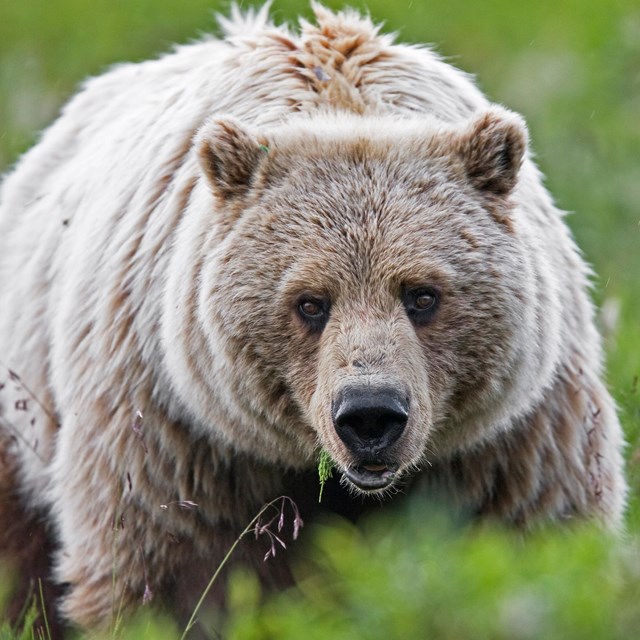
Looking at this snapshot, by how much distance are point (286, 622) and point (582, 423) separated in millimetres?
2513

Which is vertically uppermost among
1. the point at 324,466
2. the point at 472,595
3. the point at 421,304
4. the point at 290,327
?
the point at 472,595

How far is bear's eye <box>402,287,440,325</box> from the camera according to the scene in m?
5.08

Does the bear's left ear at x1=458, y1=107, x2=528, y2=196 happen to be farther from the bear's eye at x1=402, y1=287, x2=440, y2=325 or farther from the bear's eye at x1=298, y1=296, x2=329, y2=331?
the bear's eye at x1=298, y1=296, x2=329, y2=331

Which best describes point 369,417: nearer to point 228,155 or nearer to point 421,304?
point 421,304

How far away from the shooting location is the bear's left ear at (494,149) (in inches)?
206

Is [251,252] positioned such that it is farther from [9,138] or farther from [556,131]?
[556,131]

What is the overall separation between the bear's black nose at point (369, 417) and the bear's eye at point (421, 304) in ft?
1.33

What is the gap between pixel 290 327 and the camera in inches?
201

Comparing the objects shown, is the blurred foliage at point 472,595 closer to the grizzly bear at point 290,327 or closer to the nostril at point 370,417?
the nostril at point 370,417

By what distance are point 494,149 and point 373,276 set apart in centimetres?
63

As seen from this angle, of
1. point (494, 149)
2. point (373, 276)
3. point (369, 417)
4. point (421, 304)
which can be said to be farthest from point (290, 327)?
point (494, 149)

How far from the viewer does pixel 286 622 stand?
3492 mm

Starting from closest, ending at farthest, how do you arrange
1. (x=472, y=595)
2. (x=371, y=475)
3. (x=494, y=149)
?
(x=472, y=595) < (x=371, y=475) < (x=494, y=149)

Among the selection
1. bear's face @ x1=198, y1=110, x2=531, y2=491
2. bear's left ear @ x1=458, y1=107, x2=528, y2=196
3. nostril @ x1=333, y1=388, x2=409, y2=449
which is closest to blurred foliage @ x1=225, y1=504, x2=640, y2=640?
nostril @ x1=333, y1=388, x2=409, y2=449
